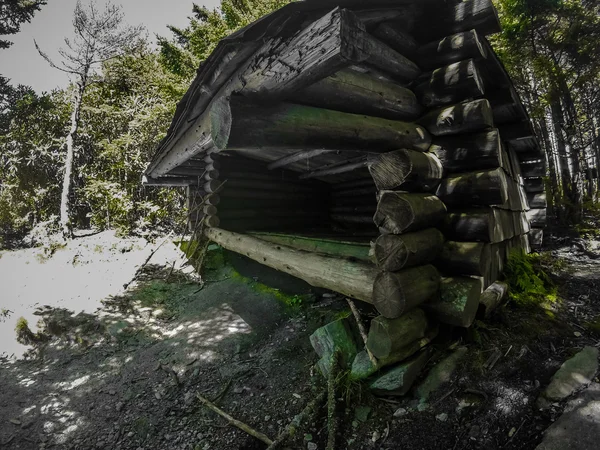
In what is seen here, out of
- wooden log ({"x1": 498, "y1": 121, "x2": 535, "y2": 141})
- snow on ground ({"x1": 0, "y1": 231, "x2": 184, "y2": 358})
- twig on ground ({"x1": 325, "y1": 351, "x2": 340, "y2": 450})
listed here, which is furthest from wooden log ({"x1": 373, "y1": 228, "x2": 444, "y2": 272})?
snow on ground ({"x1": 0, "y1": 231, "x2": 184, "y2": 358})

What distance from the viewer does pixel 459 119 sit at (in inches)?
108

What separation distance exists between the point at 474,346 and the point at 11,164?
20.9 metres

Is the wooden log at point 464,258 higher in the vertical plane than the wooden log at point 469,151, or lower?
lower

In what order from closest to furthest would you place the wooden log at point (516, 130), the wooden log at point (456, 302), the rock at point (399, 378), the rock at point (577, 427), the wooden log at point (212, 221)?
the rock at point (577, 427), the rock at point (399, 378), the wooden log at point (456, 302), the wooden log at point (516, 130), the wooden log at point (212, 221)

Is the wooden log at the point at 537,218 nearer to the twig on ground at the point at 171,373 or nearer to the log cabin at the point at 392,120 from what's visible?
the log cabin at the point at 392,120

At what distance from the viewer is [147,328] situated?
15.3 ft

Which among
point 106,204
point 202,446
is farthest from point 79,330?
point 106,204

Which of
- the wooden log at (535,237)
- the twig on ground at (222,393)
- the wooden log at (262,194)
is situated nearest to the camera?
the twig on ground at (222,393)

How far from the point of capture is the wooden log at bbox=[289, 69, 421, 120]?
229cm

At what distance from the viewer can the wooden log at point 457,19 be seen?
9.19ft

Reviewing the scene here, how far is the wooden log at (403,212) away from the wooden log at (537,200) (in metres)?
6.00

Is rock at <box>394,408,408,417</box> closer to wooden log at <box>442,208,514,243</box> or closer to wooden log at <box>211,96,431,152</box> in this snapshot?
wooden log at <box>442,208,514,243</box>

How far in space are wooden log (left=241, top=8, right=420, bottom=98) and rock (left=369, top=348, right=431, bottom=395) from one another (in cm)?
234

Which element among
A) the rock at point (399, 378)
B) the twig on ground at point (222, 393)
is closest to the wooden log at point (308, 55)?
the rock at point (399, 378)
